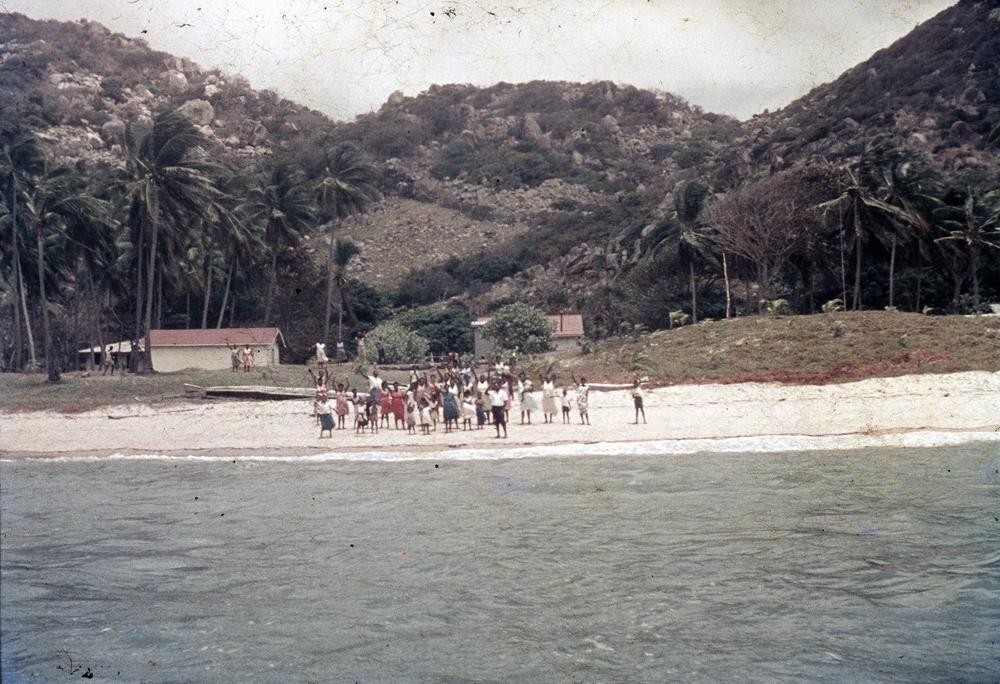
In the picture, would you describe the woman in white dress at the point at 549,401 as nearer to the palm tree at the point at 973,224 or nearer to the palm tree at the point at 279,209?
the palm tree at the point at 973,224

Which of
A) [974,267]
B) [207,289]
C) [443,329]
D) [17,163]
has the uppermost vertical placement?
[17,163]

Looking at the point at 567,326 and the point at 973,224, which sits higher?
the point at 973,224

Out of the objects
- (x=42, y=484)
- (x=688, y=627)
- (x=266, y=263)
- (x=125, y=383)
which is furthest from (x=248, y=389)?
(x=266, y=263)

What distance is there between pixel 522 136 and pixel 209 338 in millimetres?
80959

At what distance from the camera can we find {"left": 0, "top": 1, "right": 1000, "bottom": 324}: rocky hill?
57.9 metres

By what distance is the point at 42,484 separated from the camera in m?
18.7

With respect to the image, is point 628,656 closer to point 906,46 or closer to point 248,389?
point 248,389

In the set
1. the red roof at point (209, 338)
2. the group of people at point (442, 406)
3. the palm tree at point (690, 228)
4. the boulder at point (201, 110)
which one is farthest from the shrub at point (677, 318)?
the boulder at point (201, 110)

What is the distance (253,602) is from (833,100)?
6111 cm

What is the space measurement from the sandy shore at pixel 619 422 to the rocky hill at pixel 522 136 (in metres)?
22.8

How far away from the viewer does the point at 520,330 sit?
4297cm

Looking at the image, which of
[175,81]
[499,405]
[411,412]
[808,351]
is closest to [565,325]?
[808,351]

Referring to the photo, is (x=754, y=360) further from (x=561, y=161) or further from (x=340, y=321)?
(x=561, y=161)

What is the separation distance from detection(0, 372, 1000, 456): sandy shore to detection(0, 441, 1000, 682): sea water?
2009 mm
